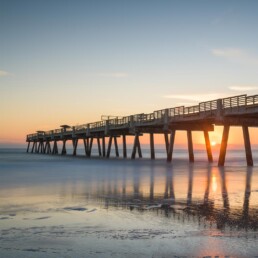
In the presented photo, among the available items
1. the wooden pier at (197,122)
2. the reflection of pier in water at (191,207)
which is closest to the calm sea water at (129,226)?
the reflection of pier in water at (191,207)

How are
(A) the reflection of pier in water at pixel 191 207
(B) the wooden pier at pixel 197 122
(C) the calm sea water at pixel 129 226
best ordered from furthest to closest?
(B) the wooden pier at pixel 197 122 < (A) the reflection of pier in water at pixel 191 207 < (C) the calm sea water at pixel 129 226

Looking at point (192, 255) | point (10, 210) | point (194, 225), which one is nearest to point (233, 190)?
point (194, 225)

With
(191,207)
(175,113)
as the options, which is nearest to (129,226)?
(191,207)

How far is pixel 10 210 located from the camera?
400 inches

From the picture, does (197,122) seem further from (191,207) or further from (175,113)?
(191,207)

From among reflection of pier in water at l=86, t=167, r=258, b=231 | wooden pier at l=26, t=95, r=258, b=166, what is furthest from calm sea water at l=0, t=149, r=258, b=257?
wooden pier at l=26, t=95, r=258, b=166

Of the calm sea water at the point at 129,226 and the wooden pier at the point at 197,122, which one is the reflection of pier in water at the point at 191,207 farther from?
the wooden pier at the point at 197,122

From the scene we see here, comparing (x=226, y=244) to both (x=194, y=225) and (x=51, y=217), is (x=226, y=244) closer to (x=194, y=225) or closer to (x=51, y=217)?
(x=194, y=225)

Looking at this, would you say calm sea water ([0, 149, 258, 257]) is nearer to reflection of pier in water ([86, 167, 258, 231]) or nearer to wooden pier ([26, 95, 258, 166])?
reflection of pier in water ([86, 167, 258, 231])

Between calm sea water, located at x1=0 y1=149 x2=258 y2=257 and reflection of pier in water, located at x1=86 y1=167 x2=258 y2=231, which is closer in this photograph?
calm sea water, located at x1=0 y1=149 x2=258 y2=257

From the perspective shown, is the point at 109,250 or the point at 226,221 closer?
the point at 109,250

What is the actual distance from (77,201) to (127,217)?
3235mm

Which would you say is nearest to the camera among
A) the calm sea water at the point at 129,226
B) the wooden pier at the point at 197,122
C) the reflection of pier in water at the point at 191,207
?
the calm sea water at the point at 129,226

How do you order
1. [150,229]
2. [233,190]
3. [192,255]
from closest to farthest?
[192,255] < [150,229] < [233,190]
